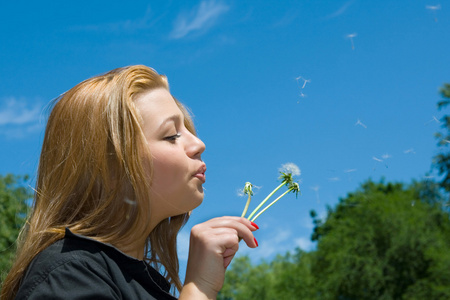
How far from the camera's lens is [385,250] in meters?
32.2

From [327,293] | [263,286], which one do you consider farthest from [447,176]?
[263,286]

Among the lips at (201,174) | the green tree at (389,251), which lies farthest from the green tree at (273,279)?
the lips at (201,174)

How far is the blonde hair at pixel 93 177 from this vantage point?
7.60 feet

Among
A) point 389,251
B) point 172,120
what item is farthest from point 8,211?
point 172,120

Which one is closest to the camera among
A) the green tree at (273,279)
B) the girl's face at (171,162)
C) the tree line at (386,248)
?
the girl's face at (171,162)

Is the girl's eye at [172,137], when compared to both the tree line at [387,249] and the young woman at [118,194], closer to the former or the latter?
the young woman at [118,194]

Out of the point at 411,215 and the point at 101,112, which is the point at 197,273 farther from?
the point at 411,215

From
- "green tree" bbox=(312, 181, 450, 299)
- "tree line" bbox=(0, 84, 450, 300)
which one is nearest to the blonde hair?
"tree line" bbox=(0, 84, 450, 300)

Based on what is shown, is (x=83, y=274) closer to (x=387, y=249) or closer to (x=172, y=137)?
(x=172, y=137)

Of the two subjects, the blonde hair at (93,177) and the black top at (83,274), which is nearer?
the black top at (83,274)

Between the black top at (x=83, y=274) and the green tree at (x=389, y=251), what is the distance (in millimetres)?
28255

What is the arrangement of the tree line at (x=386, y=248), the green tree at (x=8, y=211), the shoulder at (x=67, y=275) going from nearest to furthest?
the shoulder at (x=67, y=275) → the green tree at (x=8, y=211) → the tree line at (x=386, y=248)

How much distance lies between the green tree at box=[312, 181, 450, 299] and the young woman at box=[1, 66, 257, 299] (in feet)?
92.1

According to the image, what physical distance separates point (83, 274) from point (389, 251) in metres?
30.7
